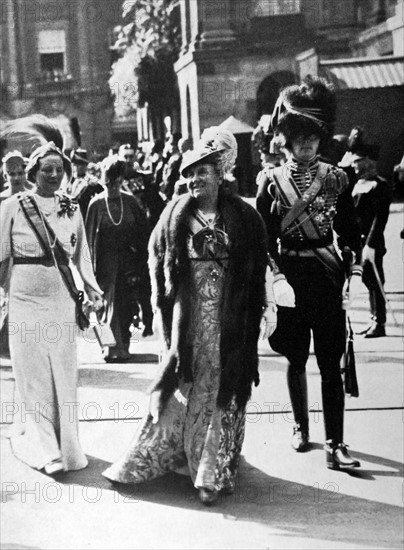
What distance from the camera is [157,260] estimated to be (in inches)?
159

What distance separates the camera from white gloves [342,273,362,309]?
13.7 ft

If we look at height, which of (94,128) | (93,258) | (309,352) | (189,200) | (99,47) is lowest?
(309,352)

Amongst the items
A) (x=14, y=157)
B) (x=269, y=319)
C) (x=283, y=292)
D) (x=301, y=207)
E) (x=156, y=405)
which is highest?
(x=14, y=157)

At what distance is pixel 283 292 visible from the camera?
160 inches

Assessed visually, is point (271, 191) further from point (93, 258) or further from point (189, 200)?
point (93, 258)

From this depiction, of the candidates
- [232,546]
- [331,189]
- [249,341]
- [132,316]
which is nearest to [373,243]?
[331,189]

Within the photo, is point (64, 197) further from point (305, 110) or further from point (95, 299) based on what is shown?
point (305, 110)

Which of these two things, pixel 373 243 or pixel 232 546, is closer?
pixel 232 546

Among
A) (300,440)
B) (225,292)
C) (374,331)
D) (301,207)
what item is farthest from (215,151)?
(300,440)

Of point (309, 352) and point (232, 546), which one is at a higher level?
point (309, 352)

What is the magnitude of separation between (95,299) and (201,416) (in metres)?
0.72

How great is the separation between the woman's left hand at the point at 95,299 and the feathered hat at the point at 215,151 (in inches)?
27.7

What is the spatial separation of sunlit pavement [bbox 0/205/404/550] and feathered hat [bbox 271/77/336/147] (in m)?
0.60

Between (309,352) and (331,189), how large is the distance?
772 mm
